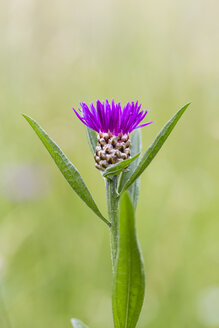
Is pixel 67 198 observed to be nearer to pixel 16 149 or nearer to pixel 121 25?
pixel 16 149

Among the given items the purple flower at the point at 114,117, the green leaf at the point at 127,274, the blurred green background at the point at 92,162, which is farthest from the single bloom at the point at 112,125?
the blurred green background at the point at 92,162

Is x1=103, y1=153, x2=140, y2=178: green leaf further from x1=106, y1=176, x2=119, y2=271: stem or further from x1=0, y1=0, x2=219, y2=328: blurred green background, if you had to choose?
x1=0, y1=0, x2=219, y2=328: blurred green background

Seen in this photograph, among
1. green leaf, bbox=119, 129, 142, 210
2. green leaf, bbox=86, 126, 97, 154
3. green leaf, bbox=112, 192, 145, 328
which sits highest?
green leaf, bbox=86, 126, 97, 154

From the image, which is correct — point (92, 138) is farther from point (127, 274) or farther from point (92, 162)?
point (92, 162)

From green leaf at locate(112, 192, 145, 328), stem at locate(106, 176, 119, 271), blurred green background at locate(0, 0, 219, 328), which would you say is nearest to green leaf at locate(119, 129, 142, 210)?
stem at locate(106, 176, 119, 271)

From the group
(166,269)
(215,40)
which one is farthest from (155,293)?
(215,40)
